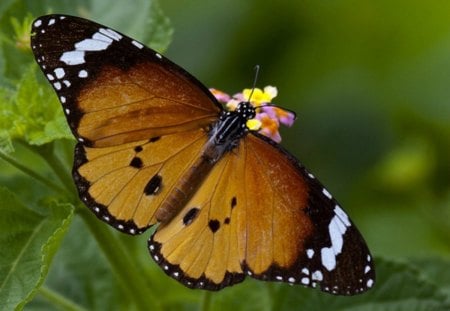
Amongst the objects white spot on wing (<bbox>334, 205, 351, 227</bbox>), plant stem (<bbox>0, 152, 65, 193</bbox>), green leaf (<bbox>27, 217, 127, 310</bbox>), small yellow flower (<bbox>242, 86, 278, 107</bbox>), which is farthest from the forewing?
green leaf (<bbox>27, 217, 127, 310</bbox>)

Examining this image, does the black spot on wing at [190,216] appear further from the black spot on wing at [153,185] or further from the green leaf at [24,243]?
the green leaf at [24,243]

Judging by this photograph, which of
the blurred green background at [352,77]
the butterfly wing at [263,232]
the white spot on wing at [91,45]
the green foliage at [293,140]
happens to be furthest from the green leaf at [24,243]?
the blurred green background at [352,77]

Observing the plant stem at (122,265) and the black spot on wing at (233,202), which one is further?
the plant stem at (122,265)

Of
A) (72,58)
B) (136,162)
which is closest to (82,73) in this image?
(72,58)

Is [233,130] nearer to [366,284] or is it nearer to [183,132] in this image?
[183,132]

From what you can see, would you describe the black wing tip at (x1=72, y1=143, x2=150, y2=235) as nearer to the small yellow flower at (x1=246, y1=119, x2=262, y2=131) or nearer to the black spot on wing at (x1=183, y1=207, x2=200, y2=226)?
the black spot on wing at (x1=183, y1=207, x2=200, y2=226)

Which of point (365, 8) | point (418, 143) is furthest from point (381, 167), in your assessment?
point (365, 8)

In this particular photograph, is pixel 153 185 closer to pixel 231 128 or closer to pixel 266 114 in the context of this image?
pixel 231 128
